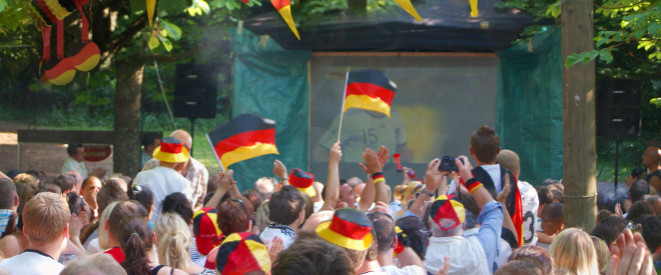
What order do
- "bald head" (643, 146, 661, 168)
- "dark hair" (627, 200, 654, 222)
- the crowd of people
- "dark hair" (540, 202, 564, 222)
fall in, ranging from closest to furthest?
the crowd of people, "dark hair" (627, 200, 654, 222), "dark hair" (540, 202, 564, 222), "bald head" (643, 146, 661, 168)

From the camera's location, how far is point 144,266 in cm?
364

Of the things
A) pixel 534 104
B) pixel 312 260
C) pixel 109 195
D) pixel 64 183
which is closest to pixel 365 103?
pixel 109 195

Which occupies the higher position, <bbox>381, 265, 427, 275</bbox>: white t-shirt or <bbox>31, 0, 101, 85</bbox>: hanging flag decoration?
<bbox>31, 0, 101, 85</bbox>: hanging flag decoration

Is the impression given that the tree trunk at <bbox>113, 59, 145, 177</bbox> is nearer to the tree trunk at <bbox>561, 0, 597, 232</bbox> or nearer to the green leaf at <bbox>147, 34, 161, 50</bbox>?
the green leaf at <bbox>147, 34, 161, 50</bbox>

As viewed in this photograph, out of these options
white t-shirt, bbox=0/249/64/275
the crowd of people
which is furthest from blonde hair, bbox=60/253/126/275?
white t-shirt, bbox=0/249/64/275

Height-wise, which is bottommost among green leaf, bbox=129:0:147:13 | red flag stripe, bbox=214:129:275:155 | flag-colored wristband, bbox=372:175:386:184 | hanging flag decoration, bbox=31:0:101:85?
flag-colored wristband, bbox=372:175:386:184

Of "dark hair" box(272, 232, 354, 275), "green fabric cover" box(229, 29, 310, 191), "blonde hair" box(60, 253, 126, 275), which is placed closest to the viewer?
"dark hair" box(272, 232, 354, 275)

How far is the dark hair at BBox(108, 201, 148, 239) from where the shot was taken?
4.08 meters

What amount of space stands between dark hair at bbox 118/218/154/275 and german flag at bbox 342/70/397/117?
128 inches

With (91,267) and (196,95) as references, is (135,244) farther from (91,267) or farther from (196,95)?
(196,95)

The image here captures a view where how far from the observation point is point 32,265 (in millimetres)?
3490

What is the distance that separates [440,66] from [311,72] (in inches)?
96.6

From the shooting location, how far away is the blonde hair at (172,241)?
4.05 meters

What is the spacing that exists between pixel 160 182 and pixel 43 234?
9.76 ft
